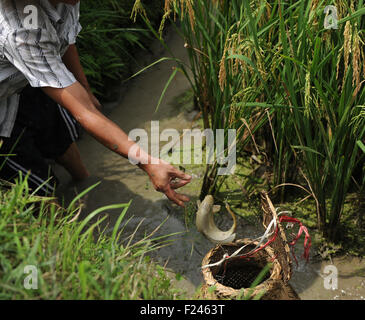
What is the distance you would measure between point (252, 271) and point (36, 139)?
55.2 inches

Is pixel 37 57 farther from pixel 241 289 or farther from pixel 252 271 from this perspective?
pixel 252 271

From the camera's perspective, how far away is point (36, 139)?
277cm

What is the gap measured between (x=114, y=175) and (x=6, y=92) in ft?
3.26

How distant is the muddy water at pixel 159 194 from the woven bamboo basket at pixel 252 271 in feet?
0.72

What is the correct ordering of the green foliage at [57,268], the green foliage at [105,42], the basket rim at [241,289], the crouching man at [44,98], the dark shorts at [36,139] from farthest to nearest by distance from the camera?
the green foliage at [105,42] < the dark shorts at [36,139] < the crouching man at [44,98] < the basket rim at [241,289] < the green foliage at [57,268]

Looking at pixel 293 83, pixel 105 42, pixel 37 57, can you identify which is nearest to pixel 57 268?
pixel 37 57

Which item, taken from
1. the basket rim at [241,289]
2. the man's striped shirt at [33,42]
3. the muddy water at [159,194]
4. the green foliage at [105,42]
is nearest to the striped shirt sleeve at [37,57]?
the man's striped shirt at [33,42]

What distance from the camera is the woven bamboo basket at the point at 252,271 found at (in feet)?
6.22

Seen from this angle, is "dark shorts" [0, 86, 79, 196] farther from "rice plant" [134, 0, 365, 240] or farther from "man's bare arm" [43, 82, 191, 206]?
"rice plant" [134, 0, 365, 240]

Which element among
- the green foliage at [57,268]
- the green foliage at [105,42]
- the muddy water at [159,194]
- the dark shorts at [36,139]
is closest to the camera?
the green foliage at [57,268]

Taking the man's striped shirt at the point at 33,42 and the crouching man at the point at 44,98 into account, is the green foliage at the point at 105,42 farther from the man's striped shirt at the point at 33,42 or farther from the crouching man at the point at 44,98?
the man's striped shirt at the point at 33,42

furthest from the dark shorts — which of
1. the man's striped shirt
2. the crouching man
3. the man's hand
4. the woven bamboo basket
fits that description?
the woven bamboo basket

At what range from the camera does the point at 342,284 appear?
7.76ft
